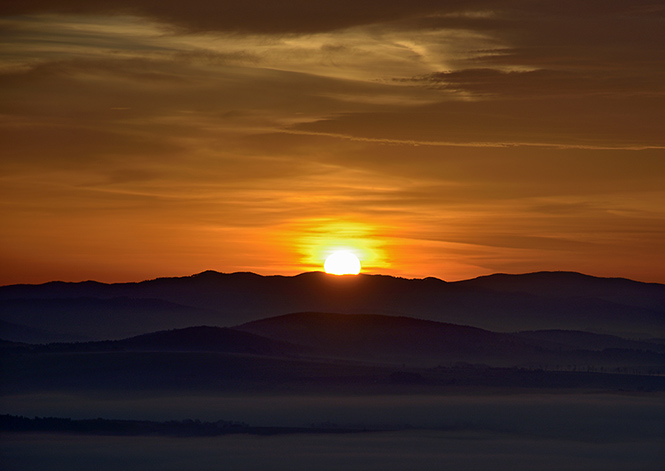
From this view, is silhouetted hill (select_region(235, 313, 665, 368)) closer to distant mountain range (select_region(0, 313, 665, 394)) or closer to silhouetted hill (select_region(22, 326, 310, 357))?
distant mountain range (select_region(0, 313, 665, 394))

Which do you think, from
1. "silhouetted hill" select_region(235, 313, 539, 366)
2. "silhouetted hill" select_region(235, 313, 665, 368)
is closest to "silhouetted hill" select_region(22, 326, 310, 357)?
"silhouetted hill" select_region(235, 313, 665, 368)

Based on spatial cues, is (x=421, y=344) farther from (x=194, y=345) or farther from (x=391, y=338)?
(x=194, y=345)

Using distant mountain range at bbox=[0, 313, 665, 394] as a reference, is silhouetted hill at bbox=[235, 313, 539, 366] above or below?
above

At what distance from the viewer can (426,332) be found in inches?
6949

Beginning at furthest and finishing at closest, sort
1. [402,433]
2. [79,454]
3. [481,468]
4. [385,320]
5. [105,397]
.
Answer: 1. [385,320]
2. [105,397]
3. [402,433]
4. [79,454]
5. [481,468]

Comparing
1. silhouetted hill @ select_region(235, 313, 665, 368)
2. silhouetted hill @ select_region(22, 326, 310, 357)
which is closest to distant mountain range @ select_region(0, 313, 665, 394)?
silhouetted hill @ select_region(22, 326, 310, 357)

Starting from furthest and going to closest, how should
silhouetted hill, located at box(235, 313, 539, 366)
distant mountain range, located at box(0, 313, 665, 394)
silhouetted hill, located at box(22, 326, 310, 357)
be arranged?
silhouetted hill, located at box(235, 313, 539, 366), silhouetted hill, located at box(22, 326, 310, 357), distant mountain range, located at box(0, 313, 665, 394)

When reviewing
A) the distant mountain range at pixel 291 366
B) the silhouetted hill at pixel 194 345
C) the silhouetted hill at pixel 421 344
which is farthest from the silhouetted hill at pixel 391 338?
the silhouetted hill at pixel 194 345

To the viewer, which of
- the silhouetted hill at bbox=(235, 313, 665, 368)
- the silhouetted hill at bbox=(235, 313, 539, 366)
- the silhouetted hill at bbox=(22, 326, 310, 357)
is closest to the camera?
the silhouetted hill at bbox=(22, 326, 310, 357)

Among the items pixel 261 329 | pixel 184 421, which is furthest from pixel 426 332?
pixel 184 421

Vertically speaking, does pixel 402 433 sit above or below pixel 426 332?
below

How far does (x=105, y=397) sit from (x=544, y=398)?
35101 millimetres

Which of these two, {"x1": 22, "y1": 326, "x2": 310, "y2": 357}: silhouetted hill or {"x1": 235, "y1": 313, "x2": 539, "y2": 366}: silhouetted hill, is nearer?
{"x1": 22, "y1": 326, "x2": 310, "y2": 357}: silhouetted hill

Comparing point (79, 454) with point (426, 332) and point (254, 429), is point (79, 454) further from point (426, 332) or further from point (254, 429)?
point (426, 332)
